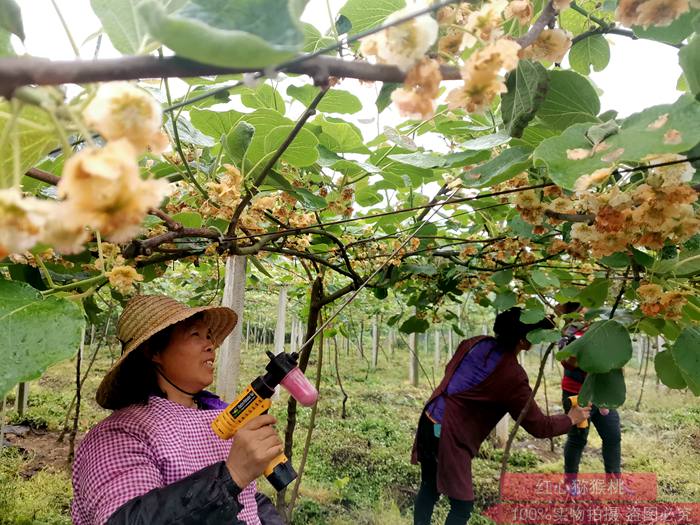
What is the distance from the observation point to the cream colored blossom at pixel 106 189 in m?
0.26

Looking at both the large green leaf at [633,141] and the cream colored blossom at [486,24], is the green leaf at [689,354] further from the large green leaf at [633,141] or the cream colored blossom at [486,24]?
the cream colored blossom at [486,24]

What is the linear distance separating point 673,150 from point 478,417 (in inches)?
103

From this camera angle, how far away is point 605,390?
1455mm

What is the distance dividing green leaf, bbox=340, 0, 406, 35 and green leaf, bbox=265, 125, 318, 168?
22 cm

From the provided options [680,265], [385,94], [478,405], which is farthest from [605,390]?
[478,405]

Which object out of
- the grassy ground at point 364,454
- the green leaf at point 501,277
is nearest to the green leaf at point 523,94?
the green leaf at point 501,277

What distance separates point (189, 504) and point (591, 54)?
1.20 metres

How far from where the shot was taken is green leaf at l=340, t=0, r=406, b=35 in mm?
755

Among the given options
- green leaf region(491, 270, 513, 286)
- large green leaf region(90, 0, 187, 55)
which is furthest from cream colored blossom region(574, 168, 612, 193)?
green leaf region(491, 270, 513, 286)

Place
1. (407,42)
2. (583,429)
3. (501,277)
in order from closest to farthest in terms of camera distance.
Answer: (407,42) → (501,277) → (583,429)

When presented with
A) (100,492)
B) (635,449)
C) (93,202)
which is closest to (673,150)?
(93,202)

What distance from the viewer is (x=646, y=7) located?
47 cm

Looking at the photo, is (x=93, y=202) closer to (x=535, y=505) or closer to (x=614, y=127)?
(x=614, y=127)

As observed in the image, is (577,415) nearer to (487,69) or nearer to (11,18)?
(487,69)
